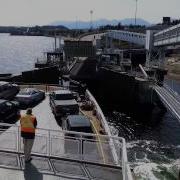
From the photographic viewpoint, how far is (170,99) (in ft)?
147

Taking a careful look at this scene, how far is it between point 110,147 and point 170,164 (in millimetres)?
16208

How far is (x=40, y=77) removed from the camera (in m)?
70.9

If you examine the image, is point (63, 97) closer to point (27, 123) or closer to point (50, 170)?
point (27, 123)

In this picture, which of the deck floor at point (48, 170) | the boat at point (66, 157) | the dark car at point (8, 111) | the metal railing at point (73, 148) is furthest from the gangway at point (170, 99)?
the deck floor at point (48, 170)

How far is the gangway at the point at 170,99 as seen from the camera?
38.5 metres

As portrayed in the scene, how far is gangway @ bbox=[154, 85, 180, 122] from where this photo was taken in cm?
3848

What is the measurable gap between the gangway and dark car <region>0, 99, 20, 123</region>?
46.4ft

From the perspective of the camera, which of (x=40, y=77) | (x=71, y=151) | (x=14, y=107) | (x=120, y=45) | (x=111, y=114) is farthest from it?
(x=120, y=45)

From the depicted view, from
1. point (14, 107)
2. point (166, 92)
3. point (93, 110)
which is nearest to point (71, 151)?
point (14, 107)

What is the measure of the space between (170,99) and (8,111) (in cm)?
2164

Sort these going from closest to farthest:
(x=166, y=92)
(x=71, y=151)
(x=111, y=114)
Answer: (x=71, y=151), (x=166, y=92), (x=111, y=114)

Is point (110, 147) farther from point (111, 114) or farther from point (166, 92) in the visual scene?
point (111, 114)

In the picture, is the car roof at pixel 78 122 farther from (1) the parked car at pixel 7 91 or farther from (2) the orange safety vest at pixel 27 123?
(1) the parked car at pixel 7 91

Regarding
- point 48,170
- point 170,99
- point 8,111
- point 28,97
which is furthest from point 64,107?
point 170,99
